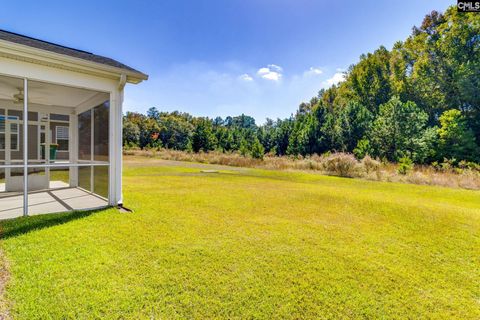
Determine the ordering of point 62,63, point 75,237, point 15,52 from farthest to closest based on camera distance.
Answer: point 62,63, point 15,52, point 75,237

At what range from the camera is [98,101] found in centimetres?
612

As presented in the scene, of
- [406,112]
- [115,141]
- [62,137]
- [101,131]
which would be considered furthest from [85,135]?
[406,112]

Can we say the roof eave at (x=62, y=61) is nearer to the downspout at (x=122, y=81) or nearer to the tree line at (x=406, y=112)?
the downspout at (x=122, y=81)

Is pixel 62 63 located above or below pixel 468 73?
below

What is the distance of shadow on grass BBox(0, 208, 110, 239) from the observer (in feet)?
12.6

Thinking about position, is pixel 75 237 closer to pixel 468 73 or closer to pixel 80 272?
pixel 80 272

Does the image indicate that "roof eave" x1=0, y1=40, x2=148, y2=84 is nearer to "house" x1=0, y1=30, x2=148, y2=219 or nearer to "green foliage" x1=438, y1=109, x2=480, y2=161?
"house" x1=0, y1=30, x2=148, y2=219

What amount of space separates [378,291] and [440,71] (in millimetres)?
A: 35231

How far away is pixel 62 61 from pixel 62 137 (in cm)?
478

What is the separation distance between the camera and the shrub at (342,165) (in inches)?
536

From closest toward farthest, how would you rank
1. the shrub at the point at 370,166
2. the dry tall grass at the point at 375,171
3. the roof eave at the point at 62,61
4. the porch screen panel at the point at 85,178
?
the roof eave at the point at 62,61
the porch screen panel at the point at 85,178
the dry tall grass at the point at 375,171
the shrub at the point at 370,166

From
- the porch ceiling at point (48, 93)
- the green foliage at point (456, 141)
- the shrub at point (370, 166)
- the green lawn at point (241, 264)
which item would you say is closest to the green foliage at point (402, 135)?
the green foliage at point (456, 141)

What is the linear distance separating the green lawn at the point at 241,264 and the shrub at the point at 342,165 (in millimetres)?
7939

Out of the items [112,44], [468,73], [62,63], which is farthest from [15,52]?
[468,73]
